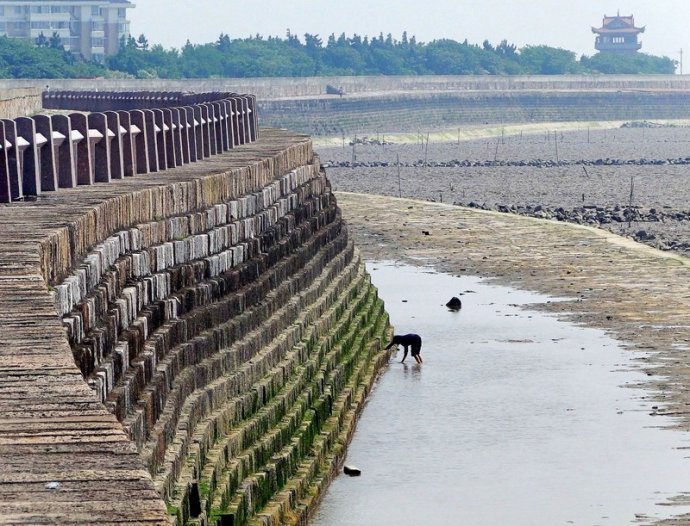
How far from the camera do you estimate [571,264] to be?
1513 inches

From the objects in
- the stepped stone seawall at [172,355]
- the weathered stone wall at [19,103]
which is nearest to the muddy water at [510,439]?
the stepped stone seawall at [172,355]

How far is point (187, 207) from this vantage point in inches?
717

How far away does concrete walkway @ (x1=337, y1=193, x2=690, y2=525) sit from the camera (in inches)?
1016

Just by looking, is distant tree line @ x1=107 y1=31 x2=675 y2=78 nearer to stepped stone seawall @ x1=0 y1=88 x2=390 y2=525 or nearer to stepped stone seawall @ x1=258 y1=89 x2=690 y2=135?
stepped stone seawall @ x1=258 y1=89 x2=690 y2=135

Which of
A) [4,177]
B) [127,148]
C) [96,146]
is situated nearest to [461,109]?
[127,148]

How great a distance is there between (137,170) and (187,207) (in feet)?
10.3

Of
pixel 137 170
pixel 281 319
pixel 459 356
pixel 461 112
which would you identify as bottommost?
pixel 461 112

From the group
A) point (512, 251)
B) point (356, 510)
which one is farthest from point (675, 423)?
point (512, 251)

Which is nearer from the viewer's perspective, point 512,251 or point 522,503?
point 522,503

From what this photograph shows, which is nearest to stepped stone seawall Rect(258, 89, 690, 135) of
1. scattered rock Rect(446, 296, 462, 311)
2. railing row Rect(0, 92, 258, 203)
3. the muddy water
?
scattered rock Rect(446, 296, 462, 311)

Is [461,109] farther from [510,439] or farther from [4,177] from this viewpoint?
[4,177]

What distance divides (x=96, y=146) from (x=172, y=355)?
622 cm

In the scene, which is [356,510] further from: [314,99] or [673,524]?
[314,99]

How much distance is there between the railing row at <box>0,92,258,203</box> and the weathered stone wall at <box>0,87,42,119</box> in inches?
514
